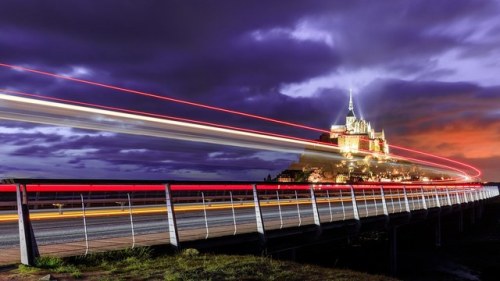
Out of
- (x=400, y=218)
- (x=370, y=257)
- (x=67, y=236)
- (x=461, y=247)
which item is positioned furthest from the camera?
(x=461, y=247)

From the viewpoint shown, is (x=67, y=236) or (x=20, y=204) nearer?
(x=20, y=204)

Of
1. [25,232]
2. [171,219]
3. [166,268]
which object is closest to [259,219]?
[171,219]

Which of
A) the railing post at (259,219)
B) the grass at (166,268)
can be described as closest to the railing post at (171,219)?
the grass at (166,268)

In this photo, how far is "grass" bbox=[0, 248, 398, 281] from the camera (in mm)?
8164

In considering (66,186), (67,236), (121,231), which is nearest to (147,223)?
(121,231)

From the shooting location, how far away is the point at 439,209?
34.0m

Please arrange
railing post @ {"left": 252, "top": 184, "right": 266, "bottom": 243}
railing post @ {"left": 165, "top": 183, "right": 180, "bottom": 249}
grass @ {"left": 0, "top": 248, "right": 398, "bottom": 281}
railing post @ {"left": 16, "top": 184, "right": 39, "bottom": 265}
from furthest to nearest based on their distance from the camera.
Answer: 1. railing post @ {"left": 252, "top": 184, "right": 266, "bottom": 243}
2. railing post @ {"left": 165, "top": 183, "right": 180, "bottom": 249}
3. railing post @ {"left": 16, "top": 184, "right": 39, "bottom": 265}
4. grass @ {"left": 0, "top": 248, "right": 398, "bottom": 281}

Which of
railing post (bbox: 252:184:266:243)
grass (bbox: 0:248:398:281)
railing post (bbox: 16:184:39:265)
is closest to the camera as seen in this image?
grass (bbox: 0:248:398:281)

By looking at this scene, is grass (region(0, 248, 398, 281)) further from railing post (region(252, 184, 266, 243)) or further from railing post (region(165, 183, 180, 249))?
railing post (region(252, 184, 266, 243))

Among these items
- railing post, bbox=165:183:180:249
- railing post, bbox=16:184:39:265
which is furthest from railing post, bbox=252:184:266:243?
railing post, bbox=16:184:39:265

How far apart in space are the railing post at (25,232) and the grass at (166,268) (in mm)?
181

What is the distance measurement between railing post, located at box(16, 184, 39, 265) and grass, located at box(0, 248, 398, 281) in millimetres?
181

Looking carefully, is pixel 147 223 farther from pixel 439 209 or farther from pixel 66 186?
pixel 439 209

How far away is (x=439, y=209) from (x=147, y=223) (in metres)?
22.6
